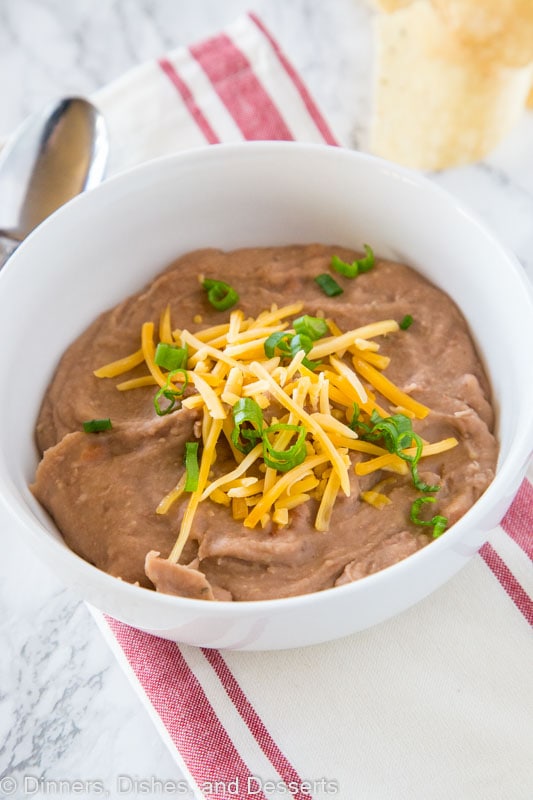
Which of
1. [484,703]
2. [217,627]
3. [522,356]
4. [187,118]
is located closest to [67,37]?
[187,118]

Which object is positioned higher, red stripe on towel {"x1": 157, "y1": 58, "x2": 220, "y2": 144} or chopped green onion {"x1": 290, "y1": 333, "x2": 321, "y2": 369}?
red stripe on towel {"x1": 157, "y1": 58, "x2": 220, "y2": 144}

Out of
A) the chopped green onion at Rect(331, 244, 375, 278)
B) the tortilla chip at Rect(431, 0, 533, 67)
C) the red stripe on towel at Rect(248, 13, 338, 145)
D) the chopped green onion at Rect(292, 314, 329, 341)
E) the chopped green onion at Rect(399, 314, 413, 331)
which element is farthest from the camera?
the red stripe on towel at Rect(248, 13, 338, 145)

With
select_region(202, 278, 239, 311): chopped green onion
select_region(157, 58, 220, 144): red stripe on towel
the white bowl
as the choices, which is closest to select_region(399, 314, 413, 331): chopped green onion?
the white bowl

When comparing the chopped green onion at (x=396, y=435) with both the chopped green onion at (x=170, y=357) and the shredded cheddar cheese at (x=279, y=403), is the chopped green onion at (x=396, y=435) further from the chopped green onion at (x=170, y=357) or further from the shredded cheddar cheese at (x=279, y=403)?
the chopped green onion at (x=170, y=357)

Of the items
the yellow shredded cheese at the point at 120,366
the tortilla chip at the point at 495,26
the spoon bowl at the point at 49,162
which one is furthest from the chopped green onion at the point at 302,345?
the tortilla chip at the point at 495,26

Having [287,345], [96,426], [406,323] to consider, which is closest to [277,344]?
[287,345]

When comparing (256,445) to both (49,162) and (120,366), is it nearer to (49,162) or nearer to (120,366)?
(120,366)

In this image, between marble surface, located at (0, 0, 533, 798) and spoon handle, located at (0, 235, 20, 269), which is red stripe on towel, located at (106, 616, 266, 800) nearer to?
marble surface, located at (0, 0, 533, 798)

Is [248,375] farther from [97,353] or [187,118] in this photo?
[187,118]
